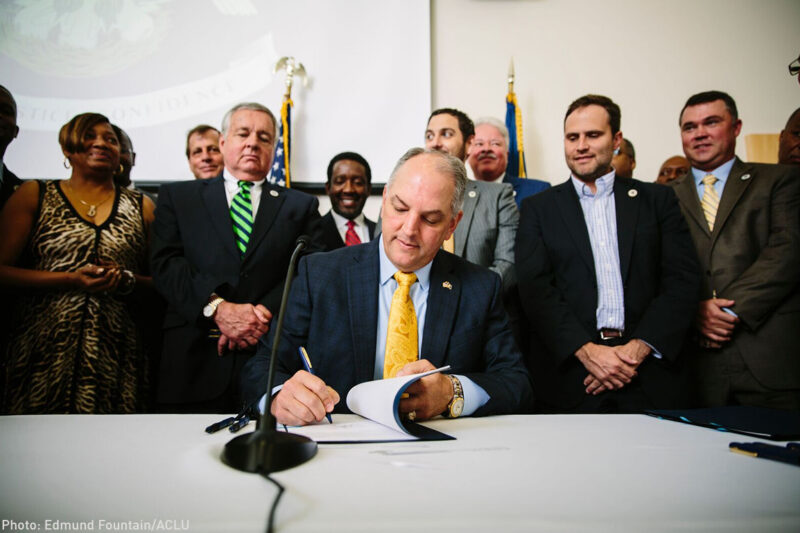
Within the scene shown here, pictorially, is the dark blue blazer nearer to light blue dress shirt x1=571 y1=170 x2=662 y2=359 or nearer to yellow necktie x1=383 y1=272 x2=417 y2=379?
light blue dress shirt x1=571 y1=170 x2=662 y2=359

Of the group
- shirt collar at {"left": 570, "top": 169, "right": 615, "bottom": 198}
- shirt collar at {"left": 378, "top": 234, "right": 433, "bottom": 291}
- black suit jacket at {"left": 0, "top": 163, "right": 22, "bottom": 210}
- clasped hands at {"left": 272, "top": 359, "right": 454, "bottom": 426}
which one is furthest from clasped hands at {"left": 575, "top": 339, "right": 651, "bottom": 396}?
black suit jacket at {"left": 0, "top": 163, "right": 22, "bottom": 210}

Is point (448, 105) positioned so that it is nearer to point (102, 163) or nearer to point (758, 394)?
point (102, 163)

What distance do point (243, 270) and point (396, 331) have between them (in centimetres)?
103

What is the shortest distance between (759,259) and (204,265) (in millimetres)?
2755

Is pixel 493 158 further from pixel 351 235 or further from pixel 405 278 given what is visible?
pixel 405 278

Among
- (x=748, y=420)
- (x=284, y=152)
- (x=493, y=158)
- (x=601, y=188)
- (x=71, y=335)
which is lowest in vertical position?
(x=748, y=420)

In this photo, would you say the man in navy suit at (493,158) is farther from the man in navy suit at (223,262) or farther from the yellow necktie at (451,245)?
the man in navy suit at (223,262)

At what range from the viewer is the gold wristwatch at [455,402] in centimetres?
127

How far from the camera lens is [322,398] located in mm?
1116

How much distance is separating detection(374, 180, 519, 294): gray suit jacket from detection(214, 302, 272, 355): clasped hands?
1150 mm

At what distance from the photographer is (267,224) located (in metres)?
2.27

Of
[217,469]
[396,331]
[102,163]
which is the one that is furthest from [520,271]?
[102,163]

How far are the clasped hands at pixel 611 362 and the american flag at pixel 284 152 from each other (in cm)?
267

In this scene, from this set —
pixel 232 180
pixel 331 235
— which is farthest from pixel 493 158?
pixel 232 180
